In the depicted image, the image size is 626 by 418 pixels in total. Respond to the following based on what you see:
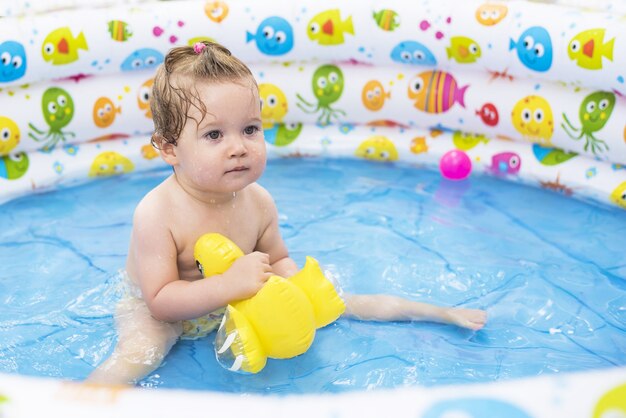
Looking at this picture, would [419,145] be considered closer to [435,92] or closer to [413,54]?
[435,92]

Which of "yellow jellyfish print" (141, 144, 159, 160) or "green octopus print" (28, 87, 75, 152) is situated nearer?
"green octopus print" (28, 87, 75, 152)

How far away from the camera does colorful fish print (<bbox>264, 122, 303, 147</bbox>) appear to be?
9.92 ft

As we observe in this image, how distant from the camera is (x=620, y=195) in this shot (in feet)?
8.21

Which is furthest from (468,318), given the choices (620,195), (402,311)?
(620,195)

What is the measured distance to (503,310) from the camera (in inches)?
78.4

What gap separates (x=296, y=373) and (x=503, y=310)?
0.60 metres

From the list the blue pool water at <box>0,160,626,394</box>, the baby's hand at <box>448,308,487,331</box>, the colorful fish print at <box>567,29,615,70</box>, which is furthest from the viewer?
the colorful fish print at <box>567,29,615,70</box>

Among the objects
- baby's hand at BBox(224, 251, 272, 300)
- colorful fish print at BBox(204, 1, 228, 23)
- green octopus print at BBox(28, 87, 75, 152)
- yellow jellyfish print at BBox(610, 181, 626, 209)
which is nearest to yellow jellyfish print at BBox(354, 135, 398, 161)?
colorful fish print at BBox(204, 1, 228, 23)

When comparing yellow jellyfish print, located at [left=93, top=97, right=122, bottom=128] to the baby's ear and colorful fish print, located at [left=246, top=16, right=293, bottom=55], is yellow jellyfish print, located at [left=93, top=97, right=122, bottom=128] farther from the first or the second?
the baby's ear

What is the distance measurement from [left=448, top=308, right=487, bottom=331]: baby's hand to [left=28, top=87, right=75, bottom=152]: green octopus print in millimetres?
1587

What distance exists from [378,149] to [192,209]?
1362 millimetres

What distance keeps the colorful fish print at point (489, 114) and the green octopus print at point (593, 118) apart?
26 centimetres

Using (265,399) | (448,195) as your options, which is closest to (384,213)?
(448,195)

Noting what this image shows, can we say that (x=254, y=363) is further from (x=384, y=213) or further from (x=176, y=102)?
(x=384, y=213)
